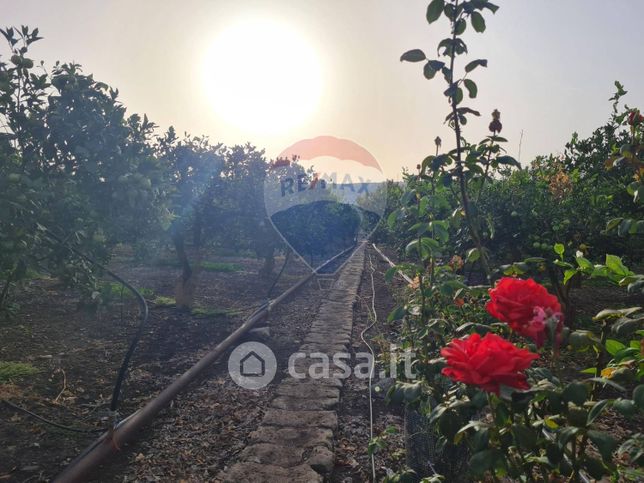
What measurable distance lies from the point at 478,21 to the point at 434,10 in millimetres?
194

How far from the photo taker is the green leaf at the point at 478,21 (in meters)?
2.00

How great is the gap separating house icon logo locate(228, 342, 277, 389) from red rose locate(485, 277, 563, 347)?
3.15 m

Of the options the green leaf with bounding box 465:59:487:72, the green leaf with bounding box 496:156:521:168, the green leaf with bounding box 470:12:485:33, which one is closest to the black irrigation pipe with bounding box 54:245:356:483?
the green leaf with bounding box 496:156:521:168

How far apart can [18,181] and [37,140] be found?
1.02 meters

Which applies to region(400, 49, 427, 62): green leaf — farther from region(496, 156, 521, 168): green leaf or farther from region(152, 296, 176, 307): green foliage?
region(152, 296, 176, 307): green foliage

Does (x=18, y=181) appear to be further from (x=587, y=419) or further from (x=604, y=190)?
(x=604, y=190)

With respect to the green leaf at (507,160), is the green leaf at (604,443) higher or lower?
lower

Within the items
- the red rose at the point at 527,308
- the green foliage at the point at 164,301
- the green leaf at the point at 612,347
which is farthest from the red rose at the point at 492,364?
the green foliage at the point at 164,301

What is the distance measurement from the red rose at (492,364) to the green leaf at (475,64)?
1.31 m

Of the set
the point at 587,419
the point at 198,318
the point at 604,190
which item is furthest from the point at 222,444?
the point at 604,190

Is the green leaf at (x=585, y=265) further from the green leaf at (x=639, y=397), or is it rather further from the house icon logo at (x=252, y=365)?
the house icon logo at (x=252, y=365)

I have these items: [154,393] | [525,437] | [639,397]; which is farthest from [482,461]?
[154,393]

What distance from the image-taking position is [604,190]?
6.00 m

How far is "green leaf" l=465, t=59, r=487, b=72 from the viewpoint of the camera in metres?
2.01
